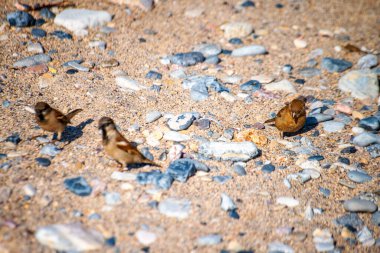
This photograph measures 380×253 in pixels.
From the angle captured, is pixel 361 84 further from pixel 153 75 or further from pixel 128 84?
pixel 128 84

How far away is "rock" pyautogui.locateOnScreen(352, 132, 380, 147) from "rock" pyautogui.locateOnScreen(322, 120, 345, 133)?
388mm

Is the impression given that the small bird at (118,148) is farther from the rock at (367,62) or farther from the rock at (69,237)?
the rock at (367,62)

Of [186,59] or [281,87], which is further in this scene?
[186,59]

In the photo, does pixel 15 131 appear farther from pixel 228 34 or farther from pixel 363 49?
pixel 363 49

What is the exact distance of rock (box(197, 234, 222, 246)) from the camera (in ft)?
15.4

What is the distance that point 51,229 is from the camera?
4.51 metres

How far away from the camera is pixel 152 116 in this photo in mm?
6750

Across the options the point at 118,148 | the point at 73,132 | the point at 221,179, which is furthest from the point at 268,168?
the point at 73,132

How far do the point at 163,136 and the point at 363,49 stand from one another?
549cm

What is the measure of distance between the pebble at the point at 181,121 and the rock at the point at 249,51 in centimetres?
267

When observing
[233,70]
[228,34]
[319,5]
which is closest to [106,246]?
[233,70]

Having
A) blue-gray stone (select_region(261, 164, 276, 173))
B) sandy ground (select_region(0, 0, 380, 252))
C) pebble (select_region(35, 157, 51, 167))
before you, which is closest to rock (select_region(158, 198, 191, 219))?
sandy ground (select_region(0, 0, 380, 252))

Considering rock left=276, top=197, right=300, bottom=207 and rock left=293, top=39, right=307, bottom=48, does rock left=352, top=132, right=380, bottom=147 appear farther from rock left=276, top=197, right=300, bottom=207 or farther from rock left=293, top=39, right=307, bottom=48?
rock left=293, top=39, right=307, bottom=48

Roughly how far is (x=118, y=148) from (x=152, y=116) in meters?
1.40
